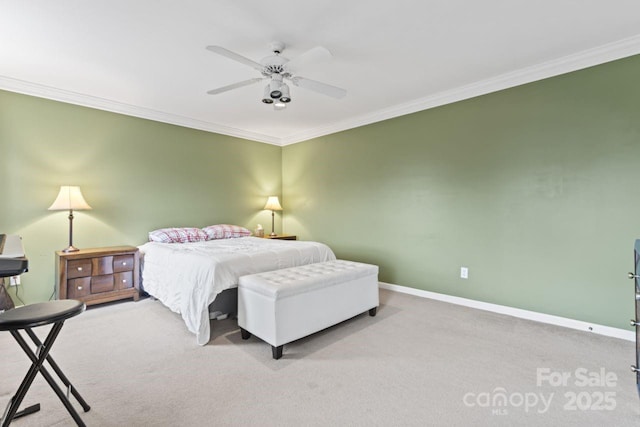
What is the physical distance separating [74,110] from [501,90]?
4863 millimetres

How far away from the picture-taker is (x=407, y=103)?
3.86m

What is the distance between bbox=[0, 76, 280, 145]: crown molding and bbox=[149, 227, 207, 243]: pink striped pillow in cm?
157

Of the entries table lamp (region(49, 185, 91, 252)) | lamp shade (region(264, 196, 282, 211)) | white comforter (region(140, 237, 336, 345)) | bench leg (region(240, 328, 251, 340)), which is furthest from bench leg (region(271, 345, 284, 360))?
lamp shade (region(264, 196, 282, 211))

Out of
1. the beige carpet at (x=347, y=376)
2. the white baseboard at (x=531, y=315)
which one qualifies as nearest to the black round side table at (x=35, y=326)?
the beige carpet at (x=347, y=376)

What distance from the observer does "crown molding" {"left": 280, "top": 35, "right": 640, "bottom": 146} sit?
2523mm

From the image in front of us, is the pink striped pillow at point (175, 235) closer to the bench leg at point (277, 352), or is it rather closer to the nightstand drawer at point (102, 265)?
the nightstand drawer at point (102, 265)

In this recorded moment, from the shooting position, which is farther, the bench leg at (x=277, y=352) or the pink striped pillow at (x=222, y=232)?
the pink striped pillow at (x=222, y=232)

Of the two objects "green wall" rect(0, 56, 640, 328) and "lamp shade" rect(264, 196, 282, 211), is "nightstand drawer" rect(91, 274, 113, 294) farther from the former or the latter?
"lamp shade" rect(264, 196, 282, 211)

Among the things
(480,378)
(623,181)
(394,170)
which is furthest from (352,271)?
(623,181)

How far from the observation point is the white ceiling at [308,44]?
2.07m

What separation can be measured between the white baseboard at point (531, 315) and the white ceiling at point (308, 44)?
7.67ft

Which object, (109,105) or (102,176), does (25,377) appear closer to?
(102,176)

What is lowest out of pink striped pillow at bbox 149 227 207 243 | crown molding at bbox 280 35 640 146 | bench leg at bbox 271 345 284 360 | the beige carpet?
the beige carpet

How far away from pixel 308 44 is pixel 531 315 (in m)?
3.33
